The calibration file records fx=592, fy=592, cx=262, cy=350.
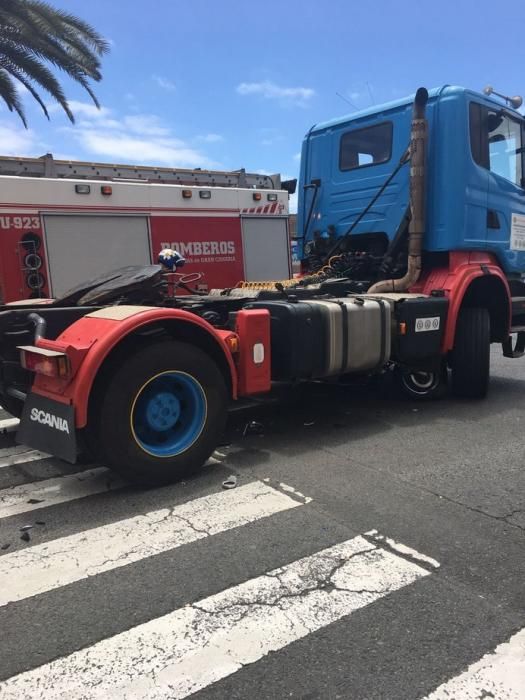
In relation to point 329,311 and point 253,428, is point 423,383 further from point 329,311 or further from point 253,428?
point 253,428

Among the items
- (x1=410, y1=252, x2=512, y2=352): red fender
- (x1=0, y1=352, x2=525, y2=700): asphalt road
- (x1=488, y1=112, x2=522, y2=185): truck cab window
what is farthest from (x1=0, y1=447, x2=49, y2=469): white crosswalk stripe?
(x1=488, y1=112, x2=522, y2=185): truck cab window

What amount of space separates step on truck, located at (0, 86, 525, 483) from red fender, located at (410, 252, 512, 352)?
0.7 inches

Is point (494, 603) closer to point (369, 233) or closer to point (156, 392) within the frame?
point (156, 392)

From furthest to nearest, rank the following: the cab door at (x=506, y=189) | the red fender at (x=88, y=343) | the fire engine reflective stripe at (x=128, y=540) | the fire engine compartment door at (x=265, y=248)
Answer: the fire engine compartment door at (x=265, y=248) → the cab door at (x=506, y=189) → the red fender at (x=88, y=343) → the fire engine reflective stripe at (x=128, y=540)

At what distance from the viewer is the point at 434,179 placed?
626 cm

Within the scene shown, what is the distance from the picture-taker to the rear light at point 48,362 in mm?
3861

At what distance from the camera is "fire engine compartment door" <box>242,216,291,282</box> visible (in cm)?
917

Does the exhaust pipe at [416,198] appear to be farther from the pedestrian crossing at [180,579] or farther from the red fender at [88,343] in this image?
the pedestrian crossing at [180,579]

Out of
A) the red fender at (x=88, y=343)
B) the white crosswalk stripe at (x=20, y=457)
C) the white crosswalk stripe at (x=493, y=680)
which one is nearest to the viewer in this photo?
the white crosswalk stripe at (x=493, y=680)

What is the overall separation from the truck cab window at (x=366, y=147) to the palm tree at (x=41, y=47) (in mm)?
9701

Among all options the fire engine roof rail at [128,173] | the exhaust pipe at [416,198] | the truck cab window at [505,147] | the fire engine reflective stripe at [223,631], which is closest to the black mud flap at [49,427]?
the fire engine reflective stripe at [223,631]

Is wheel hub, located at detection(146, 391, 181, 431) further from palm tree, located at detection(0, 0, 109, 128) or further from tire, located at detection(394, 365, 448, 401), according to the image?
palm tree, located at detection(0, 0, 109, 128)

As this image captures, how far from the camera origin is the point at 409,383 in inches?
276

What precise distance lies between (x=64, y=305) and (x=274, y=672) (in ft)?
11.5
